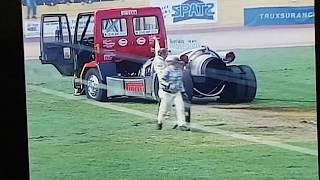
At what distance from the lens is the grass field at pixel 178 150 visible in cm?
260

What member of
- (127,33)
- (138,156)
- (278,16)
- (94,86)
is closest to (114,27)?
(127,33)

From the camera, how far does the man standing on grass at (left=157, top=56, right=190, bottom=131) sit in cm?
262

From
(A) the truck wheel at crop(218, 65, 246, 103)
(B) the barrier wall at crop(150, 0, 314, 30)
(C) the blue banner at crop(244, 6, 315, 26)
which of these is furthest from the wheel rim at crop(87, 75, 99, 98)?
(C) the blue banner at crop(244, 6, 315, 26)

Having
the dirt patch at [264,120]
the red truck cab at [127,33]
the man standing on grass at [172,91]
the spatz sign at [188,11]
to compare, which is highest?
the spatz sign at [188,11]

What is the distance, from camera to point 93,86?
104 inches

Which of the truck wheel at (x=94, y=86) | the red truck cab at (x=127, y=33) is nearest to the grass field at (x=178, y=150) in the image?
the truck wheel at (x=94, y=86)

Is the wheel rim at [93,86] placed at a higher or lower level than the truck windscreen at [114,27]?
lower

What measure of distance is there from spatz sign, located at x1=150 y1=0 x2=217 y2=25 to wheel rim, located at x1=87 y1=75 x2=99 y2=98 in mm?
328

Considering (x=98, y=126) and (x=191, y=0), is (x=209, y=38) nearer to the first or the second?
(x=191, y=0)

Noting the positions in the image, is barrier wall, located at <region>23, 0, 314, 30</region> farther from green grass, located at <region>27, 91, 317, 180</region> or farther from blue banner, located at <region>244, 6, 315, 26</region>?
green grass, located at <region>27, 91, 317, 180</region>

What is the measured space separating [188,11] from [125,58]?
28 centimetres

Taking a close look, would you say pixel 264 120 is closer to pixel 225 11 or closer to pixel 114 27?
pixel 225 11

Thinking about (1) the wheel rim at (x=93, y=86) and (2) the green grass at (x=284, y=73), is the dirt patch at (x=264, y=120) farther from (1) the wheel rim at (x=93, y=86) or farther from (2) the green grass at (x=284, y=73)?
(1) the wheel rim at (x=93, y=86)

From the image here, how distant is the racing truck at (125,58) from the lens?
261 centimetres
